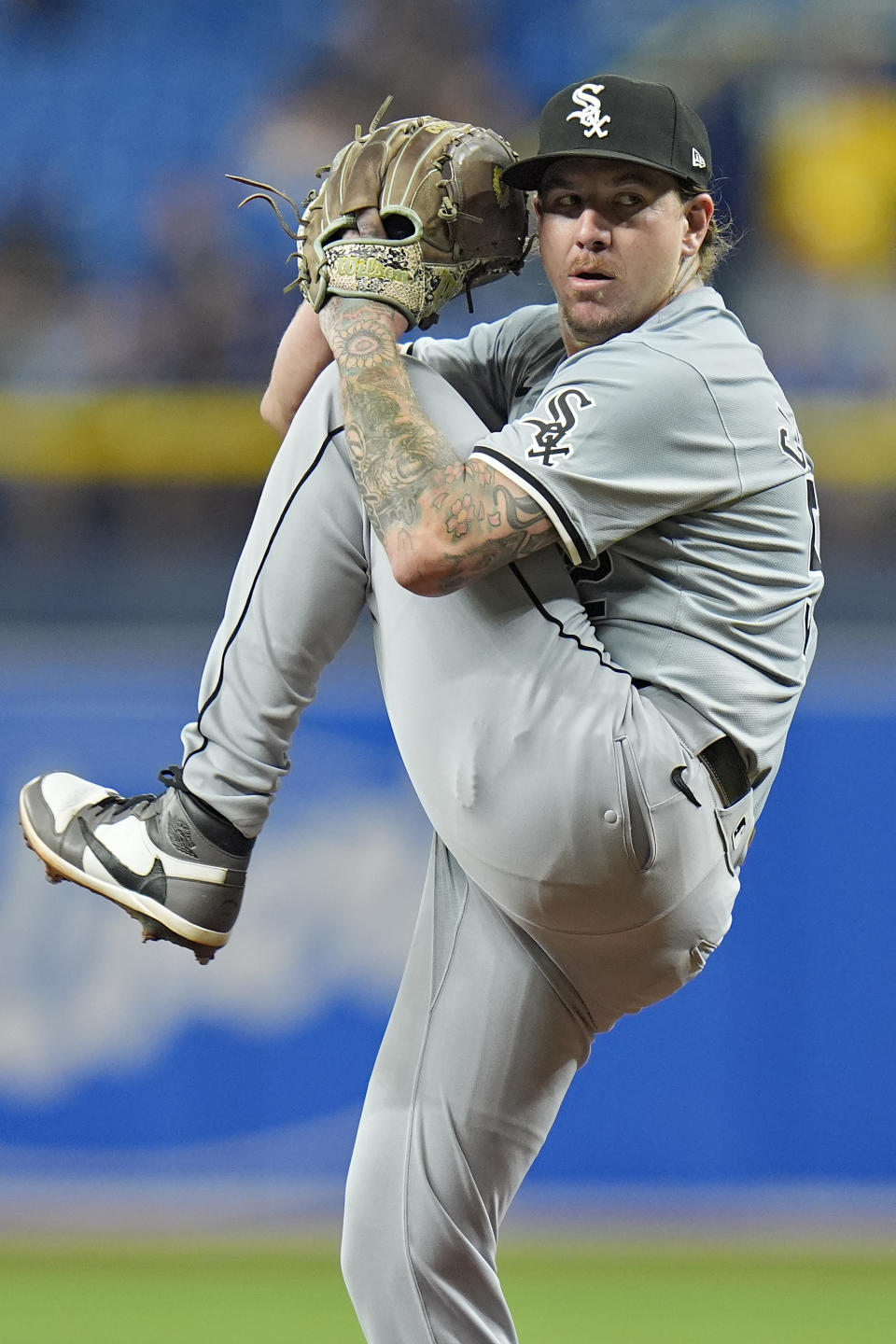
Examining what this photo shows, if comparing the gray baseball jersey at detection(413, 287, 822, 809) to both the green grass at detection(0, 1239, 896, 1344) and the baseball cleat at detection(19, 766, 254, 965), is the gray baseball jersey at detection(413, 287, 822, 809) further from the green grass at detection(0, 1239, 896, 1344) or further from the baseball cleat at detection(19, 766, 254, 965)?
the green grass at detection(0, 1239, 896, 1344)

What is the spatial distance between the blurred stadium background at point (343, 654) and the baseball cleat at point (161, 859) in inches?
84.7

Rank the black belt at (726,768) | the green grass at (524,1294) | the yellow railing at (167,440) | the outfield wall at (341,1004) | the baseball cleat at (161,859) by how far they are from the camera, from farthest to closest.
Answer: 1. the yellow railing at (167,440)
2. the outfield wall at (341,1004)
3. the green grass at (524,1294)
4. the baseball cleat at (161,859)
5. the black belt at (726,768)

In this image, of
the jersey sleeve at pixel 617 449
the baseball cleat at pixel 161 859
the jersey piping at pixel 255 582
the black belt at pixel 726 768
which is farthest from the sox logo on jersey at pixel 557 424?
the baseball cleat at pixel 161 859

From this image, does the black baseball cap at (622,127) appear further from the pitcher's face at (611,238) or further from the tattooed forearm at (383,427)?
the tattooed forearm at (383,427)

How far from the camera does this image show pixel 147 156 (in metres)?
6.26

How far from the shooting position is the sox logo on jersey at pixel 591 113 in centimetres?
200

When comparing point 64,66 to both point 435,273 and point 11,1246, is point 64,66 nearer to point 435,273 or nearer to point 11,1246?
point 11,1246

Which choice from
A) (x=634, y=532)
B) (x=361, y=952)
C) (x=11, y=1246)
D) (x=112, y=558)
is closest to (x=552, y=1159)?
(x=361, y=952)

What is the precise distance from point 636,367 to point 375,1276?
1138 millimetres

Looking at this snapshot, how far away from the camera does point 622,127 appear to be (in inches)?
78.9

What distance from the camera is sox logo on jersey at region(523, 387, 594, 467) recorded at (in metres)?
1.89

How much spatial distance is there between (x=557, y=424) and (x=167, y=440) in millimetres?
3726

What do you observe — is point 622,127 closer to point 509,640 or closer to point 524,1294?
point 509,640

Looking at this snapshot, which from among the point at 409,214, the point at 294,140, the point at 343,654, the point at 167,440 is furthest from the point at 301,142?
the point at 409,214
